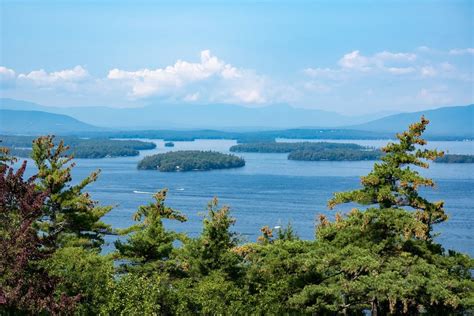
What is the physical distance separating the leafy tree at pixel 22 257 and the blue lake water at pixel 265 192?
827 inches

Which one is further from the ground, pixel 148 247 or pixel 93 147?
pixel 148 247

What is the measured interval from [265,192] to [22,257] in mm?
59104

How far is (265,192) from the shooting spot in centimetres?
6725

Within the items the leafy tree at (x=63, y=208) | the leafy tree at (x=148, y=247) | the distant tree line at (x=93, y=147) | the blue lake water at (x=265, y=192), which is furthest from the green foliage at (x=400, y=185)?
the distant tree line at (x=93, y=147)

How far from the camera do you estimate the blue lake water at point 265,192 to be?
4591cm

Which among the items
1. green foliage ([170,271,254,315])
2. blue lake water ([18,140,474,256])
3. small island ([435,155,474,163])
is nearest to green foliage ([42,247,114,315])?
green foliage ([170,271,254,315])

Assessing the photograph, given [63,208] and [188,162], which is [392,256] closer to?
[63,208]

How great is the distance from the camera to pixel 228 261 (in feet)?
44.8

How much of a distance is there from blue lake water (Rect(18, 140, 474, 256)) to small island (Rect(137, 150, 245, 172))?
2.62 m

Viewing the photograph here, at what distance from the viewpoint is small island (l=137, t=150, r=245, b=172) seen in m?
96.0

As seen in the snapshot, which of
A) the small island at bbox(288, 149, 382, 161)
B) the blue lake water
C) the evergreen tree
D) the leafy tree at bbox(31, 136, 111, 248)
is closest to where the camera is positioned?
the evergreen tree

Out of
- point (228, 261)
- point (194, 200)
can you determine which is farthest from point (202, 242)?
point (194, 200)

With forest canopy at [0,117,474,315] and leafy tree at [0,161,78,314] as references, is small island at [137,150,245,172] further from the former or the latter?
leafy tree at [0,161,78,314]

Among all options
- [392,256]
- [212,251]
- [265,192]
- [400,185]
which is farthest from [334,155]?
[392,256]
